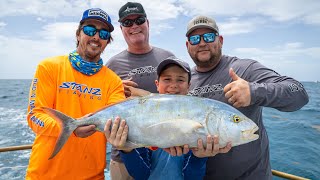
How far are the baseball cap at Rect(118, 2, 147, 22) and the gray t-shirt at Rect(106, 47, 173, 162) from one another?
1.92 feet

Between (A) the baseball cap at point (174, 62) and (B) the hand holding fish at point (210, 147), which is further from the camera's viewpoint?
(A) the baseball cap at point (174, 62)

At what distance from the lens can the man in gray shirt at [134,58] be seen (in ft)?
12.6

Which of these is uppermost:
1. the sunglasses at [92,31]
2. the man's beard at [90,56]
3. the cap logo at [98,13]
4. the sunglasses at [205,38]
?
the cap logo at [98,13]

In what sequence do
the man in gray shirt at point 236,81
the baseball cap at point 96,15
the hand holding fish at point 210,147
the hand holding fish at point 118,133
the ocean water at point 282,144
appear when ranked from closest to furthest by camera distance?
the hand holding fish at point 210,147
the hand holding fish at point 118,133
the man in gray shirt at point 236,81
the baseball cap at point 96,15
the ocean water at point 282,144

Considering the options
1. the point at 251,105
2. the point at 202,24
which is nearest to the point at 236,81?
the point at 251,105

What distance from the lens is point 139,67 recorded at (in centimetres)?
393

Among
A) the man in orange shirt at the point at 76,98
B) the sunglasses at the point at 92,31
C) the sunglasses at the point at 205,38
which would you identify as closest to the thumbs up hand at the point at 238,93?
the sunglasses at the point at 205,38

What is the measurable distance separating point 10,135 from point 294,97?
14.1m

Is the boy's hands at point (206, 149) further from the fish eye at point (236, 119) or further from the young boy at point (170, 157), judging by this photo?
the fish eye at point (236, 119)

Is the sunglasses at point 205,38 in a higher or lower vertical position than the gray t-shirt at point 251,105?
higher

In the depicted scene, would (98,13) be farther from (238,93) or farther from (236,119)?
(236,119)

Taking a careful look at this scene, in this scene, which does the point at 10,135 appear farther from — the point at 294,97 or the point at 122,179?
the point at 294,97

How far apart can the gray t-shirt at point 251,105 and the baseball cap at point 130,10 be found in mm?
1411

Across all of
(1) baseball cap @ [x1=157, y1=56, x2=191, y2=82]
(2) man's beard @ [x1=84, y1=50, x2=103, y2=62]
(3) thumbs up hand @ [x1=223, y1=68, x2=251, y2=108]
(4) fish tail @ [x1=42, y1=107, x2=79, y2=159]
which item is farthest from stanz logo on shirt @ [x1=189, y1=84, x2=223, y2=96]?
(4) fish tail @ [x1=42, y1=107, x2=79, y2=159]
